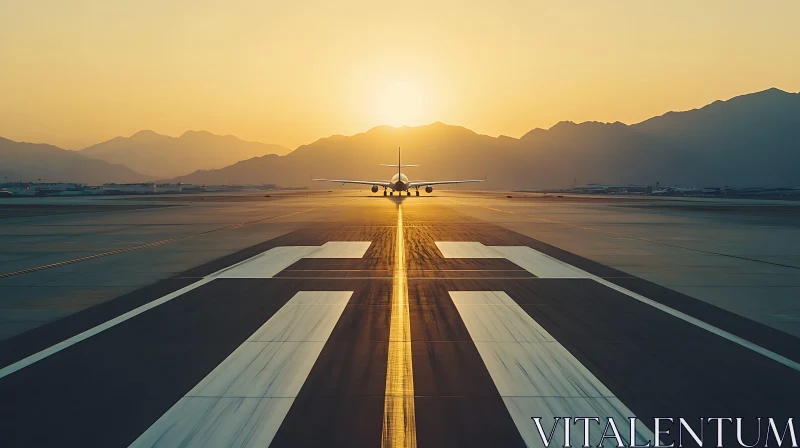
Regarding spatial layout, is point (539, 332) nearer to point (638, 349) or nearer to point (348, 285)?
point (638, 349)

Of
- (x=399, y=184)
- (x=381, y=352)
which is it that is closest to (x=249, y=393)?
(x=381, y=352)

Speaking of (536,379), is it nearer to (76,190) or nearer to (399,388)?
(399,388)

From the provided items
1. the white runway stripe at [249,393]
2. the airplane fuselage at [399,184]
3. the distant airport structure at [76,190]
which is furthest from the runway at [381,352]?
the distant airport structure at [76,190]

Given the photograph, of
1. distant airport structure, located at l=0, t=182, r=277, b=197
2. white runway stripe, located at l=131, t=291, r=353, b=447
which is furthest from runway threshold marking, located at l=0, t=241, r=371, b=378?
distant airport structure, located at l=0, t=182, r=277, b=197

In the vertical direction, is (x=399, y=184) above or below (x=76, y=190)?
above

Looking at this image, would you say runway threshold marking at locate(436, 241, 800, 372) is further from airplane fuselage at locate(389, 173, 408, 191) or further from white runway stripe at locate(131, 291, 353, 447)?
airplane fuselage at locate(389, 173, 408, 191)

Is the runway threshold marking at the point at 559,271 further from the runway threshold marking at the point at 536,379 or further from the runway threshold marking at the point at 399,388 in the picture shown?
the runway threshold marking at the point at 399,388
